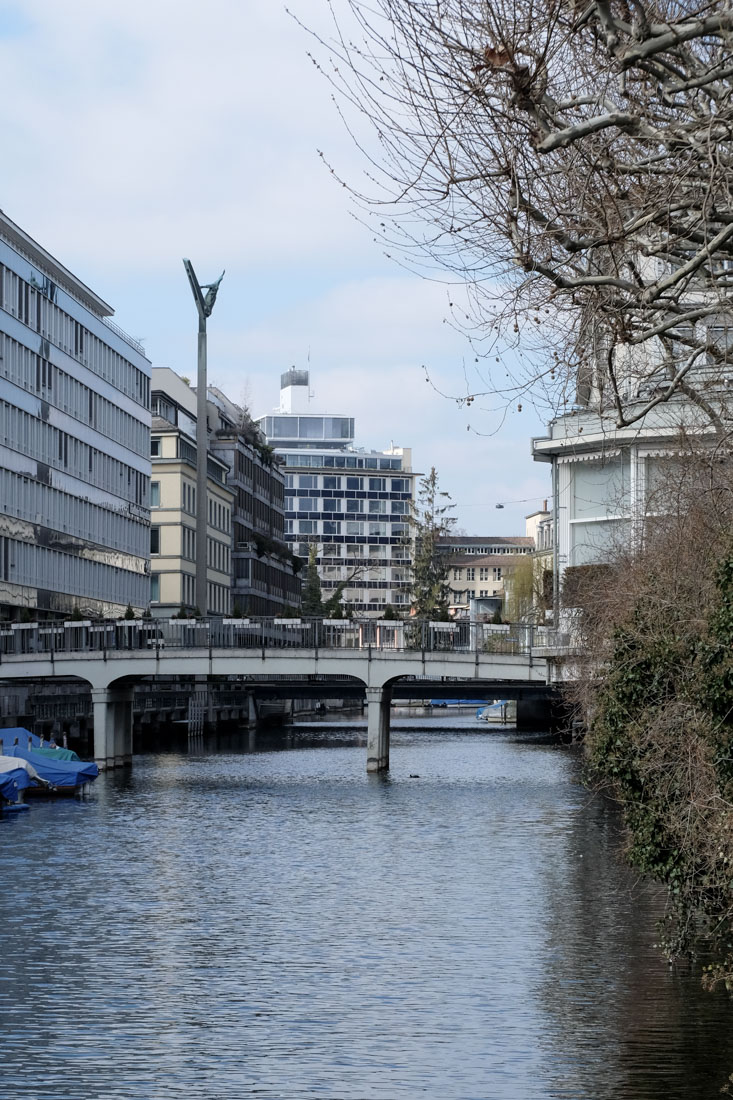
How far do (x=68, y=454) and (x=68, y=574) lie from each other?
602 cm

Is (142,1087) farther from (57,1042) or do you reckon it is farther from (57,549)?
(57,549)

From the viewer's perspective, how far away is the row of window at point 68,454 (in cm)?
8038

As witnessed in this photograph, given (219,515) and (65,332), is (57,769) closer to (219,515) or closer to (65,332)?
(65,332)

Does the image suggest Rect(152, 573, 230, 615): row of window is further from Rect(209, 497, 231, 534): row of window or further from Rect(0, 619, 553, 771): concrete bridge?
Rect(0, 619, 553, 771): concrete bridge

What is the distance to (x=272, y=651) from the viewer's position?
7138 centimetres

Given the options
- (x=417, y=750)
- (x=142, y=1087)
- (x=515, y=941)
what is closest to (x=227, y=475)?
(x=417, y=750)

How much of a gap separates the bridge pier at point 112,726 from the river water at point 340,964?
19.8 metres

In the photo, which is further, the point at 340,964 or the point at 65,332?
the point at 65,332

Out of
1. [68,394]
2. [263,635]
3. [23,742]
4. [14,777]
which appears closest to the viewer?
[14,777]

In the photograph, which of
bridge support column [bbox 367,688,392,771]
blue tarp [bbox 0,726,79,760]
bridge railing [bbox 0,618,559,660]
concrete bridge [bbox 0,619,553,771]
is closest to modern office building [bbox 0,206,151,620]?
bridge railing [bbox 0,618,559,660]

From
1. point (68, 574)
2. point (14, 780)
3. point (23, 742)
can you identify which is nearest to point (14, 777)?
point (14, 780)

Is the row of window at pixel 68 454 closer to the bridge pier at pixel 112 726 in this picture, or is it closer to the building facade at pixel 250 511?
the bridge pier at pixel 112 726

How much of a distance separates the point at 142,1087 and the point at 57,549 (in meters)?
70.6

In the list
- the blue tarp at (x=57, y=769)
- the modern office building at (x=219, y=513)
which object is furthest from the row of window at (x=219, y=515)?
the blue tarp at (x=57, y=769)
